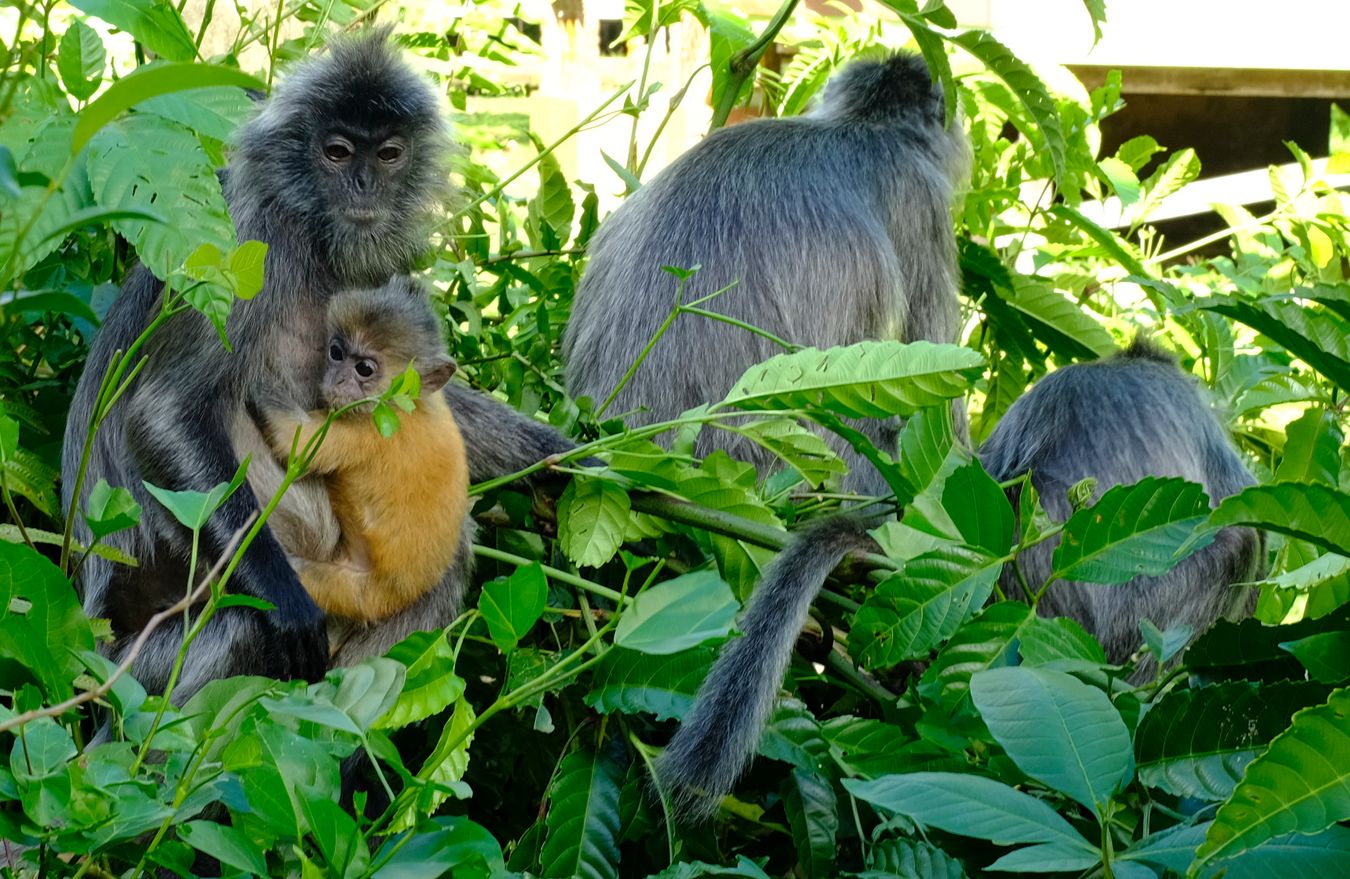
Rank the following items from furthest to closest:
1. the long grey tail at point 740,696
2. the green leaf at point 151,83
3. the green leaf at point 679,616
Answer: the long grey tail at point 740,696, the green leaf at point 679,616, the green leaf at point 151,83

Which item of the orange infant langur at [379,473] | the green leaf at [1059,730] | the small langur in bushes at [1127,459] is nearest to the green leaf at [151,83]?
the green leaf at [1059,730]

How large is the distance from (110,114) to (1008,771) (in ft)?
3.29

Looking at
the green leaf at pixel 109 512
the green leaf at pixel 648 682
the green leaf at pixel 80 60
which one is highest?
the green leaf at pixel 80 60

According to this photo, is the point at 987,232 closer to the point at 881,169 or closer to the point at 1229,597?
the point at 881,169

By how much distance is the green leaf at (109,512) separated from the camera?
3.80 ft

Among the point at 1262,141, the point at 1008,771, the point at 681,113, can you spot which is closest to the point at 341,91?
the point at 1008,771

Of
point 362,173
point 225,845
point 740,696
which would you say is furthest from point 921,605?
point 362,173

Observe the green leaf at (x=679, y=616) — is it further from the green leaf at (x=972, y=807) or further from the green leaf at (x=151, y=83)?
the green leaf at (x=151, y=83)

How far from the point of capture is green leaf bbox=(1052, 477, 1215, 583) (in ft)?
4.38

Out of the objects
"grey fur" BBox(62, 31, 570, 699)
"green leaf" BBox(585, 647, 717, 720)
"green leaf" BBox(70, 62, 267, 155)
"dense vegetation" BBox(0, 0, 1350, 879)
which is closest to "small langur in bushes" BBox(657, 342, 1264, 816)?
"dense vegetation" BBox(0, 0, 1350, 879)

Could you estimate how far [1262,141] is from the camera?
6500mm

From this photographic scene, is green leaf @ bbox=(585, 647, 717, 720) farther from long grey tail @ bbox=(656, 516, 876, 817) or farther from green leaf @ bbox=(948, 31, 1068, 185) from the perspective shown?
green leaf @ bbox=(948, 31, 1068, 185)

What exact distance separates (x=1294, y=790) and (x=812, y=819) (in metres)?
0.55

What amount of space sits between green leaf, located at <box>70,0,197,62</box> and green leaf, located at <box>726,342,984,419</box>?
71 centimetres
